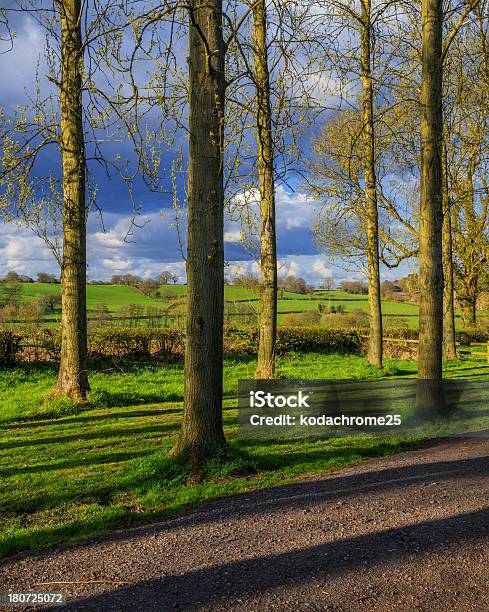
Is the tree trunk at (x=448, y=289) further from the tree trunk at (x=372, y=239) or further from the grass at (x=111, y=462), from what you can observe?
the grass at (x=111, y=462)

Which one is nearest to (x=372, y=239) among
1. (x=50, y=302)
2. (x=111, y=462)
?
(x=50, y=302)

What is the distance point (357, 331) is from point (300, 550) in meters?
21.4

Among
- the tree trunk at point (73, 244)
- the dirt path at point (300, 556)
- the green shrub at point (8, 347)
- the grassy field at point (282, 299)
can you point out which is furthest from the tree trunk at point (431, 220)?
the grassy field at point (282, 299)

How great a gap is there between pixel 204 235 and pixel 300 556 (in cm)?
360

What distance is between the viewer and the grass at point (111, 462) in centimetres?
521

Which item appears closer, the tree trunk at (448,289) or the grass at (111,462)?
the grass at (111,462)

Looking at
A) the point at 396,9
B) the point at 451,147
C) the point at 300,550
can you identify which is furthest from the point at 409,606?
the point at 451,147

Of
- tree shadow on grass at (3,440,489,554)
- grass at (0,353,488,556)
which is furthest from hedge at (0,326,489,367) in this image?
tree shadow on grass at (3,440,489,554)

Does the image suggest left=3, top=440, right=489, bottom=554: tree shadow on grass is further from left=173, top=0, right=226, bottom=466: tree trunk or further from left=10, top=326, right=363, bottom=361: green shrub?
left=10, top=326, right=363, bottom=361: green shrub

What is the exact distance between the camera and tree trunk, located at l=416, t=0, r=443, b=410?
9.41 m

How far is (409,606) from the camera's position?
3.39m

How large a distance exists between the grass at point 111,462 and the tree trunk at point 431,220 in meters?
1.55

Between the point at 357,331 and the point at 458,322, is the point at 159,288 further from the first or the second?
the point at 458,322

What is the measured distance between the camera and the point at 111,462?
713 cm
